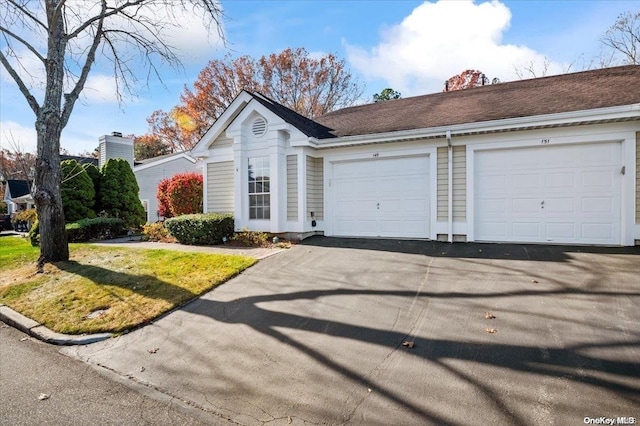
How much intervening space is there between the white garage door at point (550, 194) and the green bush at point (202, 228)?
7078mm

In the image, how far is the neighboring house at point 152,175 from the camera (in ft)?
75.0

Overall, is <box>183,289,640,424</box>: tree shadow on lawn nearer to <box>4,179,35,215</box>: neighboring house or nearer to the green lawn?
the green lawn

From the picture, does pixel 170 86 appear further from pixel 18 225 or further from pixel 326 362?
pixel 18 225

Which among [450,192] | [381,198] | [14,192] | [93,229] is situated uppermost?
[14,192]

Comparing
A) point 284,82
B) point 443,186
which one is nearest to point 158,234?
point 443,186

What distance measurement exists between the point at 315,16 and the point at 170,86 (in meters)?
5.39

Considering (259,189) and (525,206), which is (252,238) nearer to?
(259,189)

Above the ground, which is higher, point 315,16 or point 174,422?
point 315,16

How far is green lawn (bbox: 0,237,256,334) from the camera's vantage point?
218 inches

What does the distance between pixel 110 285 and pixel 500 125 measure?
30.5ft

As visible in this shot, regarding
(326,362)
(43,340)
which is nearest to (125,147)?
(43,340)

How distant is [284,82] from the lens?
2597cm

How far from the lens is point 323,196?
1083 centimetres

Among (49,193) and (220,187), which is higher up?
(220,187)
